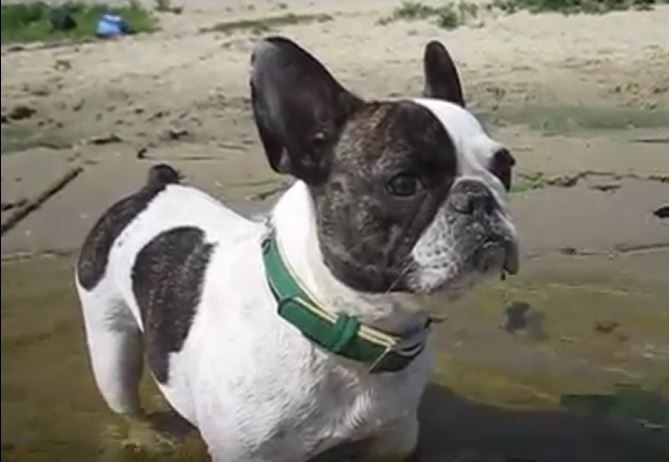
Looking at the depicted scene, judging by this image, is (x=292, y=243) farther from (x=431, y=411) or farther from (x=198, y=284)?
(x=431, y=411)

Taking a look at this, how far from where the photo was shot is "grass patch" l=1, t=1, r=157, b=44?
0.81 m

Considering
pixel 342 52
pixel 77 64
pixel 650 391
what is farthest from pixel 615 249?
pixel 77 64

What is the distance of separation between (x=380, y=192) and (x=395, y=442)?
172 millimetres

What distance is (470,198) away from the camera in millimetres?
811

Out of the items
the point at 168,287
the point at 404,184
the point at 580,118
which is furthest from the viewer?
the point at 580,118

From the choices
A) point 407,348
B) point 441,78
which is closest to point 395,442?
point 407,348

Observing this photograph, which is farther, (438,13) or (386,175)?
(438,13)

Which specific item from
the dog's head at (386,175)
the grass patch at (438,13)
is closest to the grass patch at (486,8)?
the grass patch at (438,13)

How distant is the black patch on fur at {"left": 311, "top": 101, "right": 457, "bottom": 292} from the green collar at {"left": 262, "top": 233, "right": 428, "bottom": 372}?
18 mm

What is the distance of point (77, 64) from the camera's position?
843mm

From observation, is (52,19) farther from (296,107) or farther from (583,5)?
(583,5)

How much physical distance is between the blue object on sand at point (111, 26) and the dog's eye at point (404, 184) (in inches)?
5.9

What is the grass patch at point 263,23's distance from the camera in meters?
0.89

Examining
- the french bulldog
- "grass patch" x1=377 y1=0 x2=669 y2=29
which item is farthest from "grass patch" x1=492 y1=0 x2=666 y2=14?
the french bulldog
